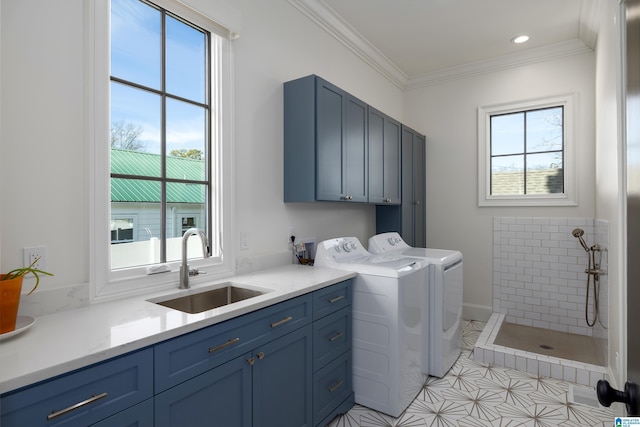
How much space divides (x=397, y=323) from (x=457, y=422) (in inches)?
27.7

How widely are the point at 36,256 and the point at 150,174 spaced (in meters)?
0.64

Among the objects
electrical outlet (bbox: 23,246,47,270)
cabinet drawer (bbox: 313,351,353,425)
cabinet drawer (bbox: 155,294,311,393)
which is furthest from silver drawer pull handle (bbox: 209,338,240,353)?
electrical outlet (bbox: 23,246,47,270)

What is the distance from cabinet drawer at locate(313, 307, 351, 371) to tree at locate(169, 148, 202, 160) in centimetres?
121

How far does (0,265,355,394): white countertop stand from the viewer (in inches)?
35.7

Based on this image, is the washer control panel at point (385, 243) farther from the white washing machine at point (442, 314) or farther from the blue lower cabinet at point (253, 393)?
the blue lower cabinet at point (253, 393)

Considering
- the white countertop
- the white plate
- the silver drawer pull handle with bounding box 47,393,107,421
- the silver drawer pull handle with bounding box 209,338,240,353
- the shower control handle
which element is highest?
the white plate

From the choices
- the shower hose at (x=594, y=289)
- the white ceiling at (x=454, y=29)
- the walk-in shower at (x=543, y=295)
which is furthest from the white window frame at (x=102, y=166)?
the shower hose at (x=594, y=289)

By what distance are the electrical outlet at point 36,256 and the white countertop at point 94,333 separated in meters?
0.20

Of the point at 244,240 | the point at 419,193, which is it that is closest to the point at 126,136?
the point at 244,240

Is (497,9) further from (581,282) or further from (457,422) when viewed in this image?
(457,422)

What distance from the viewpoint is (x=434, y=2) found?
2.81 m

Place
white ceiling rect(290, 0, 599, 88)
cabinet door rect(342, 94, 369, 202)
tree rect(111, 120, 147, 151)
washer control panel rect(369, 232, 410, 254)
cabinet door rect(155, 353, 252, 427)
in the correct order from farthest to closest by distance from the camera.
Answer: washer control panel rect(369, 232, 410, 254)
white ceiling rect(290, 0, 599, 88)
cabinet door rect(342, 94, 369, 202)
tree rect(111, 120, 147, 151)
cabinet door rect(155, 353, 252, 427)

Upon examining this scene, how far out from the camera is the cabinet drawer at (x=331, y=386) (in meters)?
1.88

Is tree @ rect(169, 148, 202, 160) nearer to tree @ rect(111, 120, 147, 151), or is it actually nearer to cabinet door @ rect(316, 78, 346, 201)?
tree @ rect(111, 120, 147, 151)
